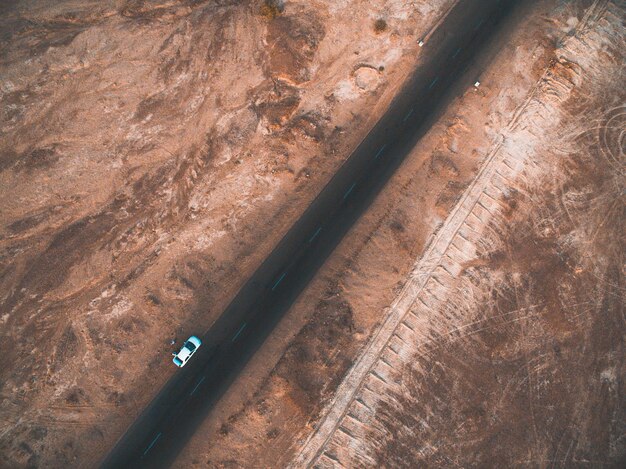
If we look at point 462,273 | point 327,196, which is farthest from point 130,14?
point 462,273

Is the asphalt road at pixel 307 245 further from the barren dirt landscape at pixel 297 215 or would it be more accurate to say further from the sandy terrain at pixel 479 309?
the sandy terrain at pixel 479 309

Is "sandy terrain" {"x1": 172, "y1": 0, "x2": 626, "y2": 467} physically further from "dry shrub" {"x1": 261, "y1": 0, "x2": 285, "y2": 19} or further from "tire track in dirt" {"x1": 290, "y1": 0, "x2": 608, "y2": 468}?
"dry shrub" {"x1": 261, "y1": 0, "x2": 285, "y2": 19}

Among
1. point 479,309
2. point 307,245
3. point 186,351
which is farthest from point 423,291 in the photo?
point 186,351

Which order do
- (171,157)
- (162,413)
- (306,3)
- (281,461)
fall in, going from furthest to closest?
(306,3) → (171,157) → (162,413) → (281,461)

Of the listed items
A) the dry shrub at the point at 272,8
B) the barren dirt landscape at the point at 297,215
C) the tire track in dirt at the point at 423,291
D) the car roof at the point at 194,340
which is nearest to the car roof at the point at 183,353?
the car roof at the point at 194,340

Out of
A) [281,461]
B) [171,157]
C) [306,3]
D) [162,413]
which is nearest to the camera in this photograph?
[281,461]

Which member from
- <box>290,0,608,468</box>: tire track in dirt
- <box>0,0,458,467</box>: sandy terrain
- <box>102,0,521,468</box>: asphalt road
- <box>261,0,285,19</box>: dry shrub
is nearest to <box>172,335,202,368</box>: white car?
<box>102,0,521,468</box>: asphalt road

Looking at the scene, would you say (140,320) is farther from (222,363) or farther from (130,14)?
(130,14)

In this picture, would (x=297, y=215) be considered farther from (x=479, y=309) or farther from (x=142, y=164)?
(x=479, y=309)
